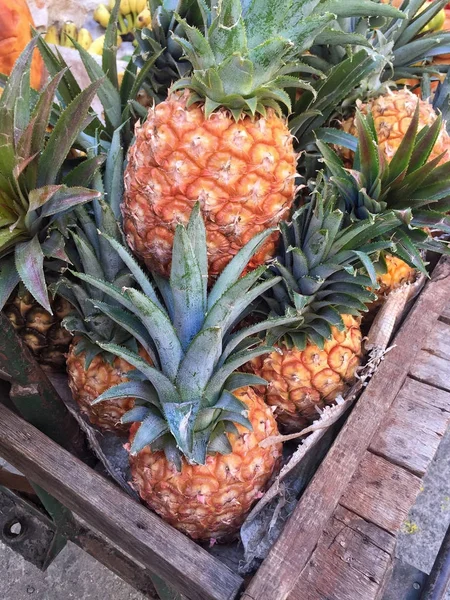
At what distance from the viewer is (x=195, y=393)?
1076mm

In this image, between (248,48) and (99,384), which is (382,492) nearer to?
(99,384)

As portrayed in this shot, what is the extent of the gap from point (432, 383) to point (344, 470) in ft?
1.37

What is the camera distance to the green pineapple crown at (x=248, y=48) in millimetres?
1029

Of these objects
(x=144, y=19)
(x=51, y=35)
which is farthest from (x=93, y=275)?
(x=144, y=19)

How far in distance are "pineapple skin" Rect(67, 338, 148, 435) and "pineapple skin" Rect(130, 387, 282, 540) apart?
0.12m

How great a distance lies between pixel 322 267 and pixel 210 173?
14.4 inches

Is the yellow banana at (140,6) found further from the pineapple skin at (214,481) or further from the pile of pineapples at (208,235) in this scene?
the pineapple skin at (214,481)

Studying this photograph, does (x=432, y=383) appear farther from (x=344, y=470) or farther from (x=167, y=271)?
(x=167, y=271)

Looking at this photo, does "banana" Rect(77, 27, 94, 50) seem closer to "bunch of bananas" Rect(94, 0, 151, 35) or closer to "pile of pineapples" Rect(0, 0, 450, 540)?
"bunch of bananas" Rect(94, 0, 151, 35)

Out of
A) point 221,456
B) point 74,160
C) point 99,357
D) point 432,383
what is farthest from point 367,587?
point 74,160

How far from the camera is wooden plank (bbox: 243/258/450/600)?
99 cm

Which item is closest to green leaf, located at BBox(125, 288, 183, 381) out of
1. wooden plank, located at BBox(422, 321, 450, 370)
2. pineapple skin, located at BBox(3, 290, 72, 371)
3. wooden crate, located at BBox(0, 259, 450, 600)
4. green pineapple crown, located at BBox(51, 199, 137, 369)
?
green pineapple crown, located at BBox(51, 199, 137, 369)

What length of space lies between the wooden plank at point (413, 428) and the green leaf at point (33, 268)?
2.87 feet

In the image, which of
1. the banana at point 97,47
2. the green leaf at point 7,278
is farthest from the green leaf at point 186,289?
the banana at point 97,47
